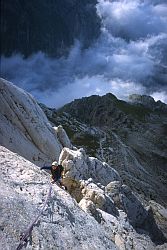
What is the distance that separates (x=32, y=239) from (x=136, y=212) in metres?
30.8

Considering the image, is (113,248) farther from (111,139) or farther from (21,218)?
(111,139)

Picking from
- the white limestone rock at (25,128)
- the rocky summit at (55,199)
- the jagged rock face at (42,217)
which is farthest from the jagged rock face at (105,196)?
the jagged rock face at (42,217)

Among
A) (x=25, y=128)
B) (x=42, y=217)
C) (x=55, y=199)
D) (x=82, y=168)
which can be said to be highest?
(x=25, y=128)

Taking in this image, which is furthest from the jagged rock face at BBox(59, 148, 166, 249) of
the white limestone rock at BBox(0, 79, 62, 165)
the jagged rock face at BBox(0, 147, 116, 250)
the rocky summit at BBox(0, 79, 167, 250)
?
the jagged rock face at BBox(0, 147, 116, 250)

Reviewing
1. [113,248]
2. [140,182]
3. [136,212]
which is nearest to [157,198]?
[140,182]

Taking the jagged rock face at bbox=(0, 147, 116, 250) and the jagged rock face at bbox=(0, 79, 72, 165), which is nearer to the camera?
the jagged rock face at bbox=(0, 147, 116, 250)

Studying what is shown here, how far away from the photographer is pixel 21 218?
2586 centimetres

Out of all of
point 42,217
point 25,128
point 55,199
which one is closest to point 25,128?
point 25,128

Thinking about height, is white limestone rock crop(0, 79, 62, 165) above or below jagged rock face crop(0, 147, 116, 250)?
above

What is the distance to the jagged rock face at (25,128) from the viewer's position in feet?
174

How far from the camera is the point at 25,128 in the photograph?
57875 millimetres

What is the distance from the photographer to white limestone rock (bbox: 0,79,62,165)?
53281 mm

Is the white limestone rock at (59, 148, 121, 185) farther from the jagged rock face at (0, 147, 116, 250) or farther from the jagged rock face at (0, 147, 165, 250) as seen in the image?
the jagged rock face at (0, 147, 116, 250)

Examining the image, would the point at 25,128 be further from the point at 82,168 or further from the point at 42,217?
the point at 42,217
